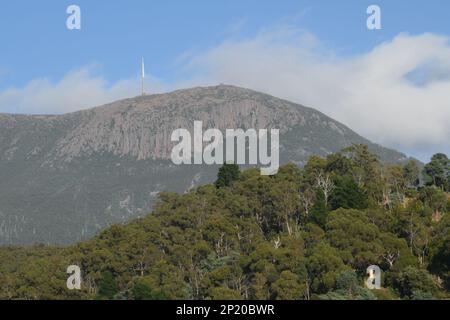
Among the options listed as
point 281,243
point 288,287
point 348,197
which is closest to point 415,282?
point 288,287

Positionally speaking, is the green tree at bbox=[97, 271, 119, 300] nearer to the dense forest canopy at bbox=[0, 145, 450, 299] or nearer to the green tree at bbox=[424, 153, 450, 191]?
the dense forest canopy at bbox=[0, 145, 450, 299]

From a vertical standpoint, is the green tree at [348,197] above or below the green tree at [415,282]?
above

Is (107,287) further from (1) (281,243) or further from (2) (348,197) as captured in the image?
(2) (348,197)

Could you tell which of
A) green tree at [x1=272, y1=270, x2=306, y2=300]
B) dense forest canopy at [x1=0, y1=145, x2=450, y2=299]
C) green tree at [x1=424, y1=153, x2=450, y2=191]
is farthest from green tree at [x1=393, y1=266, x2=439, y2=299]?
green tree at [x1=424, y1=153, x2=450, y2=191]

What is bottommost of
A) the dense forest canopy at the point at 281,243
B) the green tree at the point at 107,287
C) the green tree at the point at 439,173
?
the green tree at the point at 107,287

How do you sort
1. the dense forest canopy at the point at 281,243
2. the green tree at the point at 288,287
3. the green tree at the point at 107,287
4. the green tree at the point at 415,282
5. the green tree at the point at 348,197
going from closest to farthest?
1. the green tree at the point at 415,282
2. the green tree at the point at 288,287
3. the dense forest canopy at the point at 281,243
4. the green tree at the point at 107,287
5. the green tree at the point at 348,197

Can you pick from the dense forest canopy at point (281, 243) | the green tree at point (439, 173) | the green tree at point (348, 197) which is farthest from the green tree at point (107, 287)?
the green tree at point (439, 173)

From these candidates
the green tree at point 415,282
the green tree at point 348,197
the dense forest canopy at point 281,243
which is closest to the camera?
the green tree at point 415,282

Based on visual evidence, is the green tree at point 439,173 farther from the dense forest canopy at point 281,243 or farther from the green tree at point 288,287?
the green tree at point 288,287
